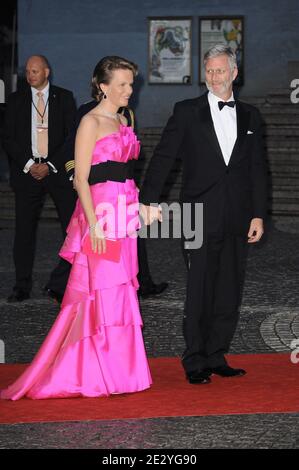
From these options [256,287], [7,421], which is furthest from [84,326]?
[256,287]

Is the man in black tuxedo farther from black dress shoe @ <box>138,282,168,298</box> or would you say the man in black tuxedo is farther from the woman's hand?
black dress shoe @ <box>138,282,168,298</box>

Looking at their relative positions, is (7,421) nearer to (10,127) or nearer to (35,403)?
(35,403)

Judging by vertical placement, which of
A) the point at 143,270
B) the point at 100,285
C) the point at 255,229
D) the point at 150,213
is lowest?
the point at 143,270

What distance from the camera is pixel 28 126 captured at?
10.1 m

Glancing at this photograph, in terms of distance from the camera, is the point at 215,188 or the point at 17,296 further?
the point at 17,296

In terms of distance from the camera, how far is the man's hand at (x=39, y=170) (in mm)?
9938

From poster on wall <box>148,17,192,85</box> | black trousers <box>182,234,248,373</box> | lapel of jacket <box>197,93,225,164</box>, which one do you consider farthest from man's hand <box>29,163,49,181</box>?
poster on wall <box>148,17,192,85</box>

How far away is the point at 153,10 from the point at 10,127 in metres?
13.5

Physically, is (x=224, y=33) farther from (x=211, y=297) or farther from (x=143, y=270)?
(x=211, y=297)

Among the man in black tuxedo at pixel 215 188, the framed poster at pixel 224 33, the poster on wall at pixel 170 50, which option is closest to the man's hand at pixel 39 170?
the man in black tuxedo at pixel 215 188

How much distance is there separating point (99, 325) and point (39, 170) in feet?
11.6

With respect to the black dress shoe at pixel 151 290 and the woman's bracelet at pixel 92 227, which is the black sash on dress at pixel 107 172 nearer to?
the woman's bracelet at pixel 92 227

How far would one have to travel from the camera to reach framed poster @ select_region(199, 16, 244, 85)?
74.5 ft

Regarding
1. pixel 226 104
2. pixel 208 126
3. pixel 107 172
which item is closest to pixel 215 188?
pixel 208 126
